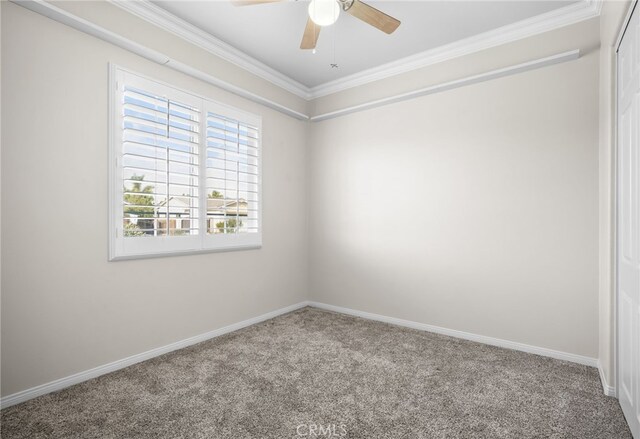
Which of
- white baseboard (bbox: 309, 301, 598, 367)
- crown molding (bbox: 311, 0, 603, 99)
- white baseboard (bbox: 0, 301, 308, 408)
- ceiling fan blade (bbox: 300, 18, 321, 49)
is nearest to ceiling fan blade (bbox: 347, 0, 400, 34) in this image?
ceiling fan blade (bbox: 300, 18, 321, 49)

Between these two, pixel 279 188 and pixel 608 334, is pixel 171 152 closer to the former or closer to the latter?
pixel 279 188

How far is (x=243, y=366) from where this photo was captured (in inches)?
99.2

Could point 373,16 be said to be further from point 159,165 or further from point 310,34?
point 159,165

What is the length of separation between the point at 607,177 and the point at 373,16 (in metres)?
1.87

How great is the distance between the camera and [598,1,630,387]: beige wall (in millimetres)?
2084

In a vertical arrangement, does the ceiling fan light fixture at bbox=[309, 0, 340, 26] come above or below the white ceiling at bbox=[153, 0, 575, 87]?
below

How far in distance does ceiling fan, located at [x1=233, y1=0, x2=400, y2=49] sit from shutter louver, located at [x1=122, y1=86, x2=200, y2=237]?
1081mm

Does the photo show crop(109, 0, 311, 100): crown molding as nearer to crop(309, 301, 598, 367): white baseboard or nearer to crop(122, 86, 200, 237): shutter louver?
crop(122, 86, 200, 237): shutter louver

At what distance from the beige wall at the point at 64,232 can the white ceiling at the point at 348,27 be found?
57 cm

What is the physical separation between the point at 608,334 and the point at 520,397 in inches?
27.6

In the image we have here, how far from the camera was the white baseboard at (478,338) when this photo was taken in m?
2.58

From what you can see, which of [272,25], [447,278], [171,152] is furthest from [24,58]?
[447,278]

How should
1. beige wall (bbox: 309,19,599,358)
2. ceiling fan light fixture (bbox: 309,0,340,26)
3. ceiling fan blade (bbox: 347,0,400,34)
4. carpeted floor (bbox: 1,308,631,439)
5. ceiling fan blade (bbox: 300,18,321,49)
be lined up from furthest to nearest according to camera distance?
beige wall (bbox: 309,19,599,358)
ceiling fan blade (bbox: 300,18,321,49)
ceiling fan blade (bbox: 347,0,400,34)
ceiling fan light fixture (bbox: 309,0,340,26)
carpeted floor (bbox: 1,308,631,439)

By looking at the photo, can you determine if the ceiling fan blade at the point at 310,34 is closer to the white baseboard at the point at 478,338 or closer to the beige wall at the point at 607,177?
the beige wall at the point at 607,177
